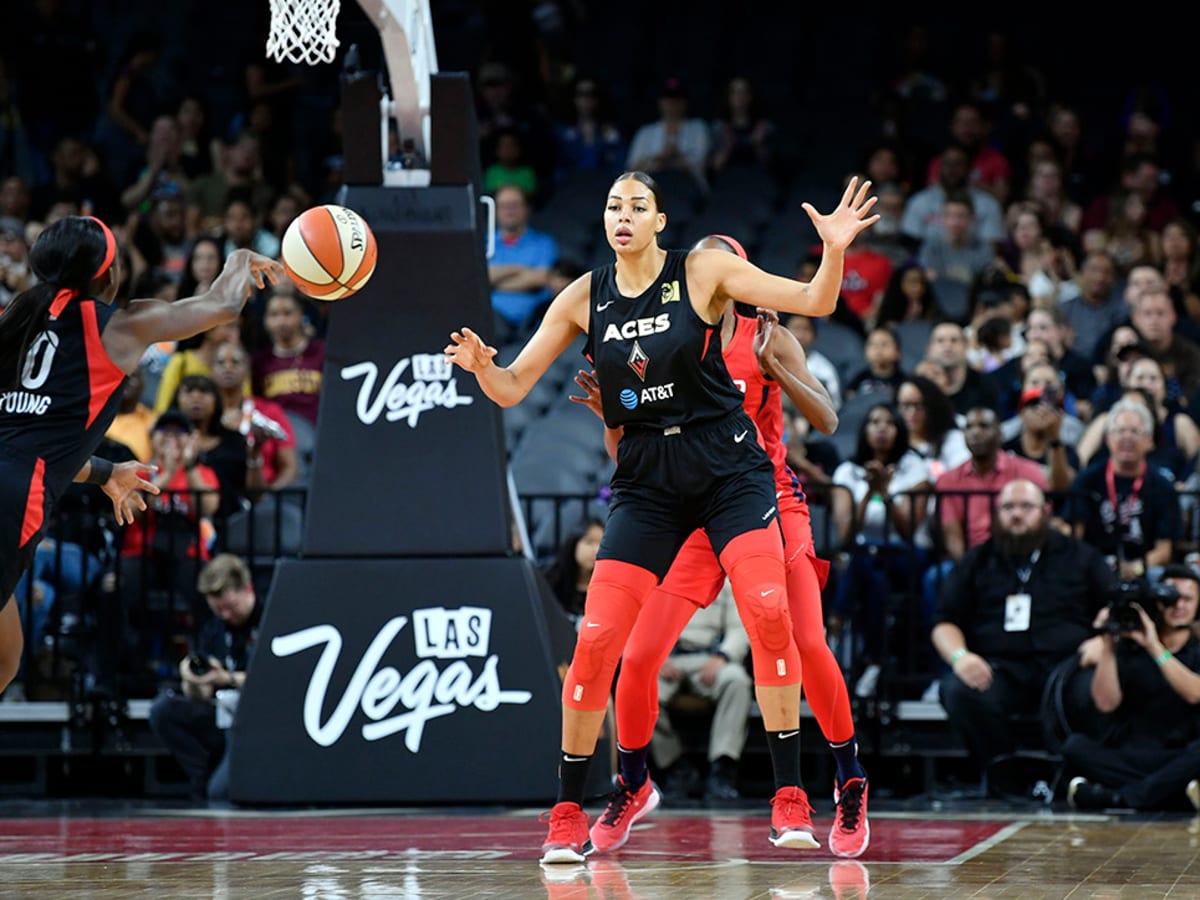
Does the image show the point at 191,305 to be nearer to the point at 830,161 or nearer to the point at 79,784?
the point at 79,784

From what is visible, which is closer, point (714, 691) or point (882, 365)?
point (714, 691)

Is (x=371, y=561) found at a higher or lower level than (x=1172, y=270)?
lower

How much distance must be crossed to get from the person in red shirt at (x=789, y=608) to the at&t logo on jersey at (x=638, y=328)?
42 centimetres

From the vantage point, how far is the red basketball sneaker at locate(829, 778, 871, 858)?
7.09 meters

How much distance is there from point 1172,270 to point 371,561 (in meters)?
7.31

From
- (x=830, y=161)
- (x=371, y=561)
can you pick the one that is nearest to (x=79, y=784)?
(x=371, y=561)

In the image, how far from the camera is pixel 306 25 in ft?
28.0

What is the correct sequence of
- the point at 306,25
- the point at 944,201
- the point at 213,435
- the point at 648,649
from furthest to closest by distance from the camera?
the point at 944,201 < the point at 213,435 < the point at 306,25 < the point at 648,649

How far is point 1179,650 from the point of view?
32.8 feet

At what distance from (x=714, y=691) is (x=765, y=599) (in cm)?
382

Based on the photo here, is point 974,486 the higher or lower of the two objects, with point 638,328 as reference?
lower

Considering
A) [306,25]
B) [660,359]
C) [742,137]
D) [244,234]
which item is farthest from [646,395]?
[742,137]

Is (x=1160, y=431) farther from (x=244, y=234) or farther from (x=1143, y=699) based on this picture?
(x=244, y=234)

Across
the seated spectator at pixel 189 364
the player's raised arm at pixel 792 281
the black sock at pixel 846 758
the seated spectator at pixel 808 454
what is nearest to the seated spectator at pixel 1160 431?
the seated spectator at pixel 808 454
